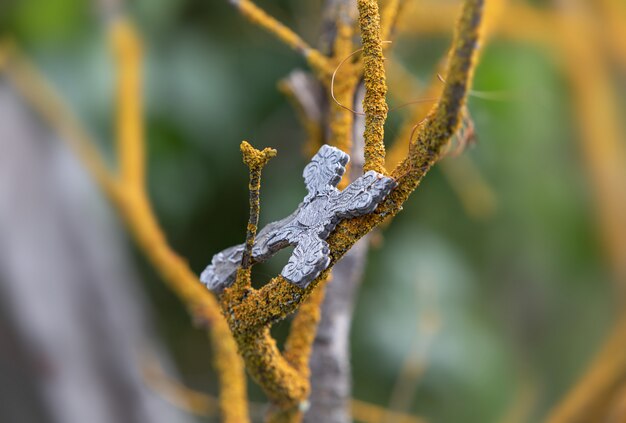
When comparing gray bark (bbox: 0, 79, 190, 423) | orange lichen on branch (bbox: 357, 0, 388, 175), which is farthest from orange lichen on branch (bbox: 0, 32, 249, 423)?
gray bark (bbox: 0, 79, 190, 423)

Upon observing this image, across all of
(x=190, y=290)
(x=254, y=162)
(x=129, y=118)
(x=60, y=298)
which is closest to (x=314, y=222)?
(x=254, y=162)

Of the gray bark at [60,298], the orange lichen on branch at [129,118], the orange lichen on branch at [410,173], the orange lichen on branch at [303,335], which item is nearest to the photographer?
the orange lichen on branch at [410,173]

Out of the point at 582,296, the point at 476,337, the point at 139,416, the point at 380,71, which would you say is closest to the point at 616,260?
the point at 582,296

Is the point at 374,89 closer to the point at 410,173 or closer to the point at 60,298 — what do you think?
the point at 410,173

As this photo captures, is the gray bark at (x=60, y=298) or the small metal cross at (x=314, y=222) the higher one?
the gray bark at (x=60, y=298)

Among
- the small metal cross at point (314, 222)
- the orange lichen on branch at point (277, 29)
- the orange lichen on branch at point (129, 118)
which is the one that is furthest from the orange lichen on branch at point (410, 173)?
the orange lichen on branch at point (129, 118)

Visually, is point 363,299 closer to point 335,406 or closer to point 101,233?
point 101,233

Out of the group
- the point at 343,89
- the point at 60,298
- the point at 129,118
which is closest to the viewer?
the point at 343,89

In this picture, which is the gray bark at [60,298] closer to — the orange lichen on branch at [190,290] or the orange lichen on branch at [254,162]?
the orange lichen on branch at [190,290]

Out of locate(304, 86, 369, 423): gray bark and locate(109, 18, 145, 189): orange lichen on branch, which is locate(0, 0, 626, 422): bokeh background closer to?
locate(109, 18, 145, 189): orange lichen on branch
